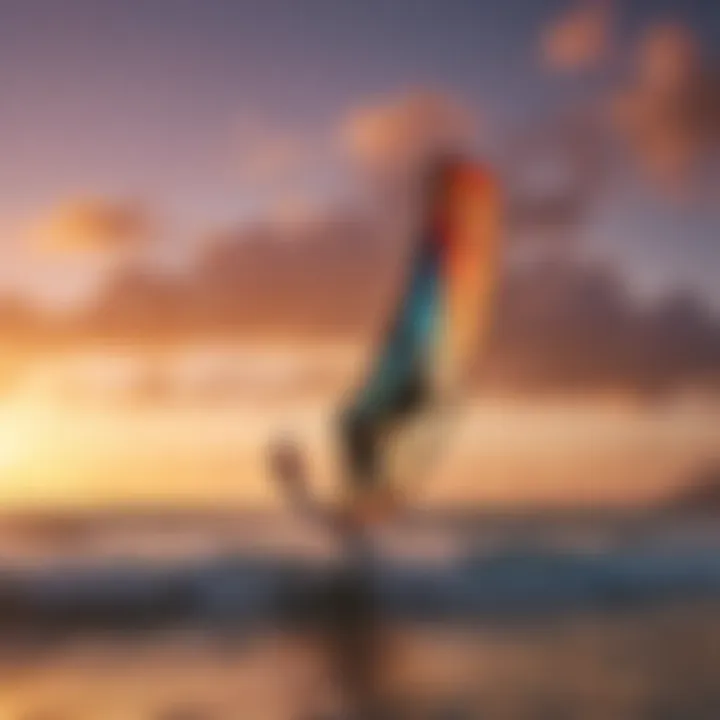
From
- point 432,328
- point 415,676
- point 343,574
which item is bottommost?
point 415,676

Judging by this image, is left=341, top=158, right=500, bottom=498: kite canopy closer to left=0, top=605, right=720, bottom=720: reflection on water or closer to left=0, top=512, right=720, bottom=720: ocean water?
left=0, top=512, right=720, bottom=720: ocean water

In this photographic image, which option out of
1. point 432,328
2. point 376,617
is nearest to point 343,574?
point 376,617

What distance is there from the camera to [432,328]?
5.04 ft

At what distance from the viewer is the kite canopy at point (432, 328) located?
1.53 metres

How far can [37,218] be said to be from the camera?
4.92 ft

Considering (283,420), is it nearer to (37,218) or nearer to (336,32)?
(37,218)

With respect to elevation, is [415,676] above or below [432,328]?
below

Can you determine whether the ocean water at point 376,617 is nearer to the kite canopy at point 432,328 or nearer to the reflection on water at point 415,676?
the reflection on water at point 415,676

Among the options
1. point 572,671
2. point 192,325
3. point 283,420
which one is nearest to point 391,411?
point 283,420

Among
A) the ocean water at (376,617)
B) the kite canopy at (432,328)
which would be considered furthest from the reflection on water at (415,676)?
the kite canopy at (432,328)

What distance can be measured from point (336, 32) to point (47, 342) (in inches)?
20.8

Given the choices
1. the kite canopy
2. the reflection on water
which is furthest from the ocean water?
the kite canopy

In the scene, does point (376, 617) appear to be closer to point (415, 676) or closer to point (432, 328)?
point (415, 676)

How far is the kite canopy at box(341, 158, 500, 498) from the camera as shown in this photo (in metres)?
1.53
